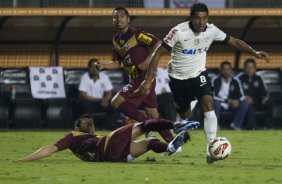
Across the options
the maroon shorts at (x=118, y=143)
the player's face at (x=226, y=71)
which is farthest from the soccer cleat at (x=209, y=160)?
the player's face at (x=226, y=71)

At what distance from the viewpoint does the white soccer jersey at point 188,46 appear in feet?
45.2

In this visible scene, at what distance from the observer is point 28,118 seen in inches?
910

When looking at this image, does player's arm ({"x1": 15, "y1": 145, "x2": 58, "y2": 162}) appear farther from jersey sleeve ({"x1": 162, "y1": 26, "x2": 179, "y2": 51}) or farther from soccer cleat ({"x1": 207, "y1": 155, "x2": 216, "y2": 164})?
jersey sleeve ({"x1": 162, "y1": 26, "x2": 179, "y2": 51})

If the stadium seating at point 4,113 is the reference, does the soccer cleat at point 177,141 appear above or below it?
above

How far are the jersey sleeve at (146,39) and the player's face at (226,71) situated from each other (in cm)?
649

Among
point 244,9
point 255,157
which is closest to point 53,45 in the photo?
point 244,9

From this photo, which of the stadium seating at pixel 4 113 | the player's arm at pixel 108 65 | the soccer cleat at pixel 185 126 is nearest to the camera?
the soccer cleat at pixel 185 126

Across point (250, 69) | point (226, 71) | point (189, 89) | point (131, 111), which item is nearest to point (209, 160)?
point (189, 89)

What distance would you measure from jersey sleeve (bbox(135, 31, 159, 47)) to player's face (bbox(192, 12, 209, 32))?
2.21 metres

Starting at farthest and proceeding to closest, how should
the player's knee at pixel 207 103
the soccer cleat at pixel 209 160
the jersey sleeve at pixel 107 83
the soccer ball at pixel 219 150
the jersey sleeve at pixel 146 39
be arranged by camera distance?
the jersey sleeve at pixel 107 83, the jersey sleeve at pixel 146 39, the player's knee at pixel 207 103, the soccer cleat at pixel 209 160, the soccer ball at pixel 219 150

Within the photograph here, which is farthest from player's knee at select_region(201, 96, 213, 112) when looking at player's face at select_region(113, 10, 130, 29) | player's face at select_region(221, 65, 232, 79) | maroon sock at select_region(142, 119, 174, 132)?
player's face at select_region(221, 65, 232, 79)

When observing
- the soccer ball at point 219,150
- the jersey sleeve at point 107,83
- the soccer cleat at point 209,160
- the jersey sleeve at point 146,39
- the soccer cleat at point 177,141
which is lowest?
the jersey sleeve at point 107,83

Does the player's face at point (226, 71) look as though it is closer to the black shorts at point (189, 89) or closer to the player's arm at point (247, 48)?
the black shorts at point (189, 89)

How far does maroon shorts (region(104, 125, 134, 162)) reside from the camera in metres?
12.9
